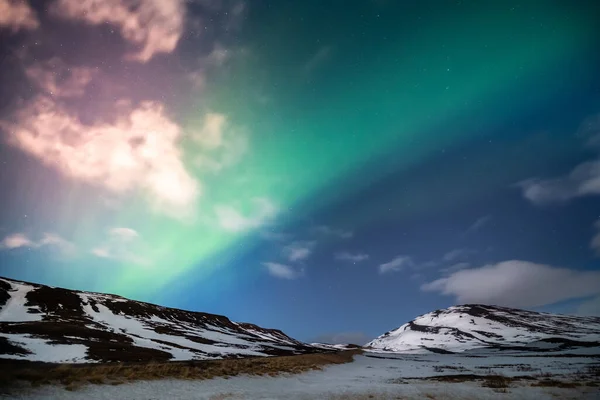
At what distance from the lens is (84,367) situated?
2516 centimetres

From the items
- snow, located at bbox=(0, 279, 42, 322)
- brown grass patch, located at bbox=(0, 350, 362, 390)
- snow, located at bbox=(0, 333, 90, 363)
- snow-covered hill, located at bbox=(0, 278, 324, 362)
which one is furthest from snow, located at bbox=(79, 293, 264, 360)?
brown grass patch, located at bbox=(0, 350, 362, 390)

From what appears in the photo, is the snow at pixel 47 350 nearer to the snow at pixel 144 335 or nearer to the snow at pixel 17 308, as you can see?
the snow at pixel 144 335

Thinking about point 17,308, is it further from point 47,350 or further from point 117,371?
point 117,371

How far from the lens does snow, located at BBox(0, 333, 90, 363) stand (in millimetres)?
46375

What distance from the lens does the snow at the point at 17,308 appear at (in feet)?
291

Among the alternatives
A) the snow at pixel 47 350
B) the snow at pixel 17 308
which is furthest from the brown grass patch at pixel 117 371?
the snow at pixel 17 308

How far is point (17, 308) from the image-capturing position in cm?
10212

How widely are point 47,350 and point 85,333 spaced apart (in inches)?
1059

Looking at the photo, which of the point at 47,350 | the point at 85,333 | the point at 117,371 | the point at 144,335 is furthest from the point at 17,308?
the point at 117,371

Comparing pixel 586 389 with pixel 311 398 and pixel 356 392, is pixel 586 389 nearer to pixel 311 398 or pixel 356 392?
pixel 356 392

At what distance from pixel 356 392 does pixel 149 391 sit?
1507 cm

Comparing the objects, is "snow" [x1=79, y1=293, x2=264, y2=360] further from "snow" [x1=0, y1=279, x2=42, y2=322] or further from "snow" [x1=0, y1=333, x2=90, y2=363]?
"snow" [x1=0, y1=333, x2=90, y2=363]

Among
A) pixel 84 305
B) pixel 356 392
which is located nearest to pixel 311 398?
pixel 356 392

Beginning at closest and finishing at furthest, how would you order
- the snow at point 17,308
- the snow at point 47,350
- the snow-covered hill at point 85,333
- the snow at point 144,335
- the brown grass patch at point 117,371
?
the brown grass patch at point 117,371
the snow at point 47,350
the snow-covered hill at point 85,333
the snow at point 144,335
the snow at point 17,308
